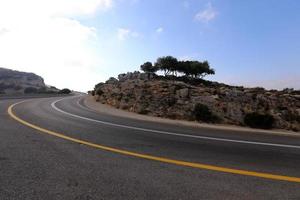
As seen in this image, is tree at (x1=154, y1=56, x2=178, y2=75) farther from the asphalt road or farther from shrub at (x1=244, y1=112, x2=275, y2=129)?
the asphalt road

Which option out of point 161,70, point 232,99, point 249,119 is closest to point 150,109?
point 232,99

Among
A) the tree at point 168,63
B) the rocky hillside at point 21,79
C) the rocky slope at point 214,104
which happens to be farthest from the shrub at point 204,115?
the rocky hillside at point 21,79

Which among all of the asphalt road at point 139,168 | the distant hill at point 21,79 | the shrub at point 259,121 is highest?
the distant hill at point 21,79

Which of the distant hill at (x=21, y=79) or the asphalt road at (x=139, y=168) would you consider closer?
the asphalt road at (x=139, y=168)

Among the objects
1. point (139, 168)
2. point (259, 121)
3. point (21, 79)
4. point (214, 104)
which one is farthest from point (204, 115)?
point (21, 79)

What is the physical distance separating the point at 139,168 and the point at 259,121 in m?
14.4

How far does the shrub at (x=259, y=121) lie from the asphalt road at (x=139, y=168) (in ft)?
31.9

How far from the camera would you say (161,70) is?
66062 mm

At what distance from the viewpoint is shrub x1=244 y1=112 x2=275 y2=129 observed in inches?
731

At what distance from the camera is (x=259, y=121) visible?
18828 millimetres

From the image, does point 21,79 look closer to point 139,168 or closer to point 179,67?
point 179,67

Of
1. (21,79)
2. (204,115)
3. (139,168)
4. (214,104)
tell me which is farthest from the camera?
(21,79)

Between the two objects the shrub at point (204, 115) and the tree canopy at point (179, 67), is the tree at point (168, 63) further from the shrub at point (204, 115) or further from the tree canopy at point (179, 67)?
the shrub at point (204, 115)

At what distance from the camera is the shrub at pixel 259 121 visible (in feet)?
60.9
